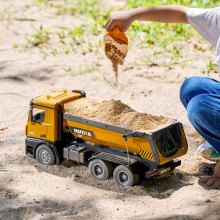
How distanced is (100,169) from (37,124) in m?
0.50

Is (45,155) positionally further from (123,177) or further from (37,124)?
(123,177)

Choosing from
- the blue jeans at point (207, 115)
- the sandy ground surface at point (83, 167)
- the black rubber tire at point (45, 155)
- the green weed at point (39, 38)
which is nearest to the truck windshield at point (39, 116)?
the black rubber tire at point (45, 155)

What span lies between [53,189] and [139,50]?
2.47 m

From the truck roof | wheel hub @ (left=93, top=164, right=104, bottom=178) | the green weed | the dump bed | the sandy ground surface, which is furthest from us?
the green weed

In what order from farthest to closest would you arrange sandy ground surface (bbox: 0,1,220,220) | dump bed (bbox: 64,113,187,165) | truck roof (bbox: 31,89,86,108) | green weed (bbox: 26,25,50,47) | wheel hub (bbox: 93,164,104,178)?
1. green weed (bbox: 26,25,50,47)
2. truck roof (bbox: 31,89,86,108)
3. wheel hub (bbox: 93,164,104,178)
4. dump bed (bbox: 64,113,187,165)
5. sandy ground surface (bbox: 0,1,220,220)

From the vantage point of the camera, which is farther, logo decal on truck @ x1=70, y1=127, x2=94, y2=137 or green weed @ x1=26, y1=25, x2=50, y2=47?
green weed @ x1=26, y1=25, x2=50, y2=47

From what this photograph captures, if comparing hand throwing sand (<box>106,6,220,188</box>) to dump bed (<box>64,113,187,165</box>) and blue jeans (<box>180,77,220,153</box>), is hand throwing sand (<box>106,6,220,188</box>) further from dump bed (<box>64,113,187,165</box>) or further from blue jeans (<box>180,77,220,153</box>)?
dump bed (<box>64,113,187,165</box>)

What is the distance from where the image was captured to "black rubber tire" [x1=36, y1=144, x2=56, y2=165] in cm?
403

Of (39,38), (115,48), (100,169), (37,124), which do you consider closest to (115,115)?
(100,169)

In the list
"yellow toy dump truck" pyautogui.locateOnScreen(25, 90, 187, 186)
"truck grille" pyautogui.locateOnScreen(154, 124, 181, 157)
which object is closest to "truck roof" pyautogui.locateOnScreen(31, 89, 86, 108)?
"yellow toy dump truck" pyautogui.locateOnScreen(25, 90, 187, 186)

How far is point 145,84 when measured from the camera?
5.30 meters

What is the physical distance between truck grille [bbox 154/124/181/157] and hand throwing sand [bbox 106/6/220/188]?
0.12 meters

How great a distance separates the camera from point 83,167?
400cm

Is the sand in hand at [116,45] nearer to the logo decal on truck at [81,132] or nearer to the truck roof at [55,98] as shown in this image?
the truck roof at [55,98]
